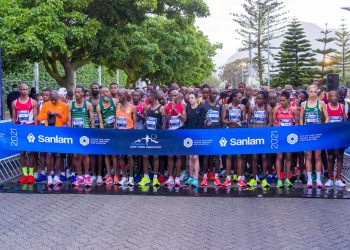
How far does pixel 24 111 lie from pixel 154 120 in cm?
293

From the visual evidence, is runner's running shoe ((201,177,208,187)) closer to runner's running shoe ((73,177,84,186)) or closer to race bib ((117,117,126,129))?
race bib ((117,117,126,129))

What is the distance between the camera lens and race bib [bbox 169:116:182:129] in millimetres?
10219

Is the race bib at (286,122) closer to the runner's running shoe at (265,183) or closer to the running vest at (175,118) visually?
the runner's running shoe at (265,183)

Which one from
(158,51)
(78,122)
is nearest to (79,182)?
(78,122)

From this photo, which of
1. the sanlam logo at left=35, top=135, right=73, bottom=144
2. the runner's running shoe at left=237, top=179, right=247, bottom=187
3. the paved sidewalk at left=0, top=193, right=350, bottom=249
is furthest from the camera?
the sanlam logo at left=35, top=135, right=73, bottom=144

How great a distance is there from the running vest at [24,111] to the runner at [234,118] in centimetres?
430

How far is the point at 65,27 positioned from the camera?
55.9 ft

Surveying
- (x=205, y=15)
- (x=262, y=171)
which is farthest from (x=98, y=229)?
(x=205, y=15)

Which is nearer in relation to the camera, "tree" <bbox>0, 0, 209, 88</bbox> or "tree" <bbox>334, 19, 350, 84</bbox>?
"tree" <bbox>0, 0, 209, 88</bbox>

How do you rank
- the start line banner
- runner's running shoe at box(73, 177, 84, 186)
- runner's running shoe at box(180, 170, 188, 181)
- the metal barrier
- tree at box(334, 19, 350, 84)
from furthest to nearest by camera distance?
1. tree at box(334, 19, 350, 84)
2. the metal barrier
3. runner's running shoe at box(180, 170, 188, 181)
4. runner's running shoe at box(73, 177, 84, 186)
5. the start line banner

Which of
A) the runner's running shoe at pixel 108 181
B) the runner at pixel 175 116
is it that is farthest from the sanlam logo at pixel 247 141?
the runner's running shoe at pixel 108 181

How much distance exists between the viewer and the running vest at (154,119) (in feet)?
33.7

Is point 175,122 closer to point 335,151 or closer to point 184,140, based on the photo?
point 184,140

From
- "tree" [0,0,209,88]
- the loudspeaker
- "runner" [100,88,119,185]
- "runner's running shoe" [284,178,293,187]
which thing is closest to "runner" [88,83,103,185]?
"runner" [100,88,119,185]
